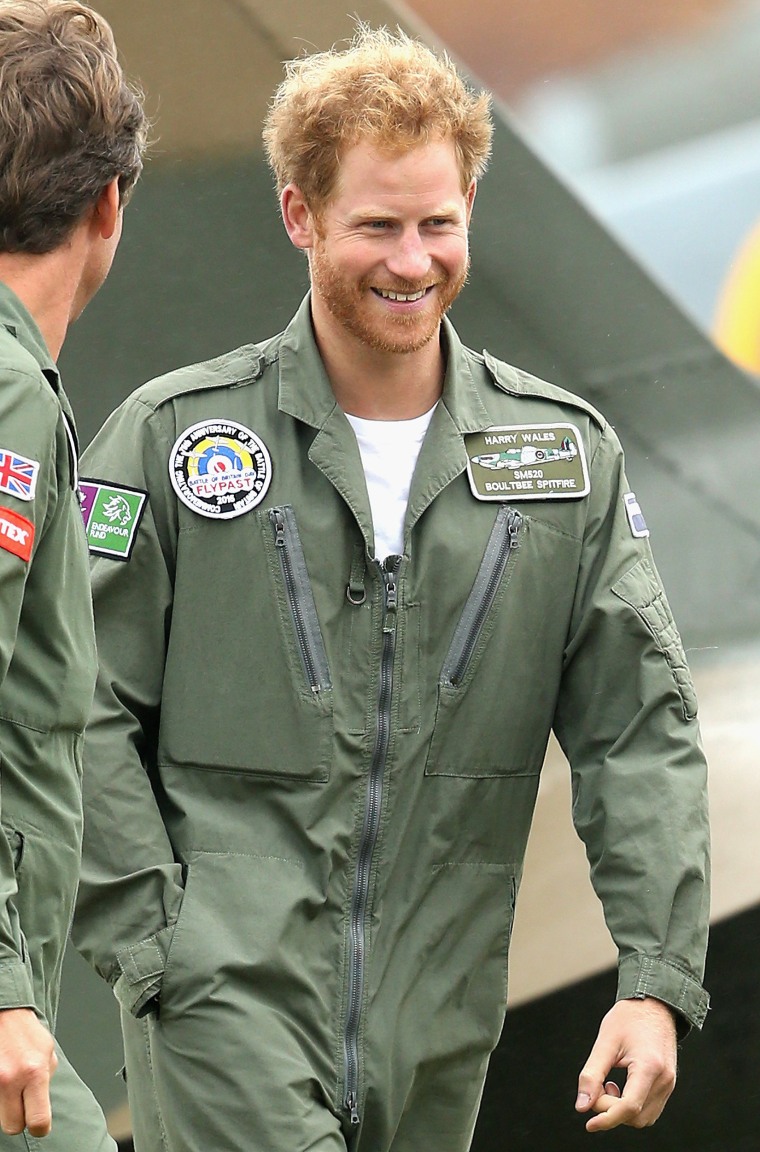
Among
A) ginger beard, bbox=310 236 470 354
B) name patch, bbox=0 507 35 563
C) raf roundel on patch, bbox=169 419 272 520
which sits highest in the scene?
ginger beard, bbox=310 236 470 354

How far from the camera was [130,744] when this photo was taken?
270 cm

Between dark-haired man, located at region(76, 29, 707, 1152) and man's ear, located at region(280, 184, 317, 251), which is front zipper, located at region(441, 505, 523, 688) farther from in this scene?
man's ear, located at region(280, 184, 317, 251)

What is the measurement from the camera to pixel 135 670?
108 inches

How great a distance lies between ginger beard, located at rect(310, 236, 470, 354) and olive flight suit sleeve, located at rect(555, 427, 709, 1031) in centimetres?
37

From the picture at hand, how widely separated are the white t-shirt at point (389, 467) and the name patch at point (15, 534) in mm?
846

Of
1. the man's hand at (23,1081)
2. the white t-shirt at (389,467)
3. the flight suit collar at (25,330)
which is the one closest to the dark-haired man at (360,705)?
the white t-shirt at (389,467)

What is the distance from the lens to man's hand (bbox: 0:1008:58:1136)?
184 cm

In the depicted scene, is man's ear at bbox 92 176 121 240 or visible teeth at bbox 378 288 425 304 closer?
man's ear at bbox 92 176 121 240

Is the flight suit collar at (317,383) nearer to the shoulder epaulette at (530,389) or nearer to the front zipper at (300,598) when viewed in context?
the shoulder epaulette at (530,389)

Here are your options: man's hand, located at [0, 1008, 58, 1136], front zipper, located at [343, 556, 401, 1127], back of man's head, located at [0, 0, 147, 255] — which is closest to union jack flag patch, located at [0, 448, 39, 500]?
back of man's head, located at [0, 0, 147, 255]

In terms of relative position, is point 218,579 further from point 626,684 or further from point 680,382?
point 680,382

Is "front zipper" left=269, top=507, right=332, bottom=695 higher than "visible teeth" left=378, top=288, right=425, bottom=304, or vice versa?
"visible teeth" left=378, top=288, right=425, bottom=304

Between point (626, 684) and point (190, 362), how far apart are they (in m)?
1.27

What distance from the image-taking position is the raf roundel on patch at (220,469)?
2.75 m
